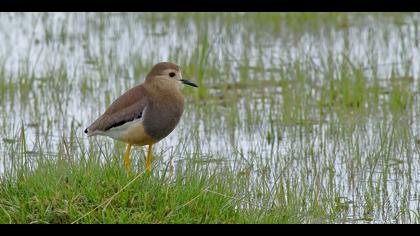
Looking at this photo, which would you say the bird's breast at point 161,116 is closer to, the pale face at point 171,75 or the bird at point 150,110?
the bird at point 150,110

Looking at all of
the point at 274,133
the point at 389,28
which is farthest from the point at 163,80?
the point at 389,28

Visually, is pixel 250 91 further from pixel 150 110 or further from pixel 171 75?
pixel 150 110

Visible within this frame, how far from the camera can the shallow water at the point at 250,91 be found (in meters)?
6.89

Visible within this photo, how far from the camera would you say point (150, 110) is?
5965mm

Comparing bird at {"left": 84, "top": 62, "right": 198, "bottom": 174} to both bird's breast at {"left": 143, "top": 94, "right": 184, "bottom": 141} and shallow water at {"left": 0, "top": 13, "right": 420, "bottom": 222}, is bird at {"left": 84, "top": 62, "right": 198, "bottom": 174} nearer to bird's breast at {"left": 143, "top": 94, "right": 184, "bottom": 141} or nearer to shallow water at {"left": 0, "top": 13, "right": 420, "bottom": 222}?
bird's breast at {"left": 143, "top": 94, "right": 184, "bottom": 141}

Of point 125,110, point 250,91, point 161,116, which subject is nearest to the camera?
point 161,116

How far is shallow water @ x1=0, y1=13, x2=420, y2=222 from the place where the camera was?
6.89m

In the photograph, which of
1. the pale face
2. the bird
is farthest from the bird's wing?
the pale face

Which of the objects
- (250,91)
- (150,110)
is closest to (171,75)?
(150,110)

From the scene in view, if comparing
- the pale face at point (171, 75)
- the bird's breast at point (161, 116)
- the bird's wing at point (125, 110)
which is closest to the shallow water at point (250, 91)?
the bird's breast at point (161, 116)

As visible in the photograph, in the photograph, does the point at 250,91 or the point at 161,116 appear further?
the point at 250,91

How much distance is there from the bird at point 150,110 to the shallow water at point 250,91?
19cm

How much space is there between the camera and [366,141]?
767cm

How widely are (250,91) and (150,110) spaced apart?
321 cm
